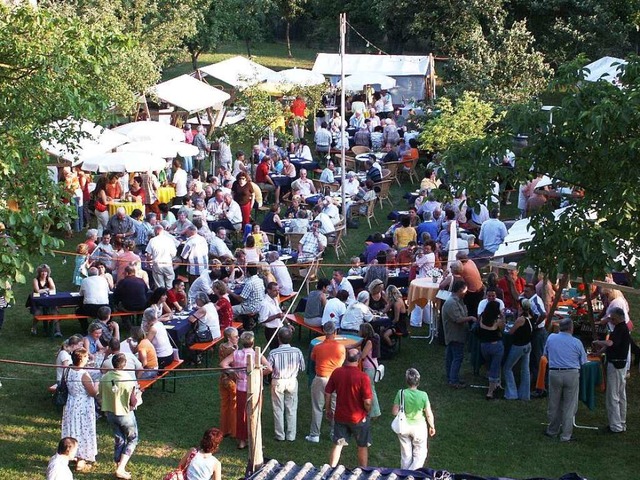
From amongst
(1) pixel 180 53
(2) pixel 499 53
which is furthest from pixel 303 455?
(1) pixel 180 53

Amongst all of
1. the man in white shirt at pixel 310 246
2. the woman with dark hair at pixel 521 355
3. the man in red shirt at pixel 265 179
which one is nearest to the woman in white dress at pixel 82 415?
the woman with dark hair at pixel 521 355

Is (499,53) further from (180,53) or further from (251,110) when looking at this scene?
(180,53)

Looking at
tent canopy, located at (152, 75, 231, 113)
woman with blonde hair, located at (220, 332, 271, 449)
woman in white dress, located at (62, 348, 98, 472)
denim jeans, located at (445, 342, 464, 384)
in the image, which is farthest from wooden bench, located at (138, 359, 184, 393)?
tent canopy, located at (152, 75, 231, 113)

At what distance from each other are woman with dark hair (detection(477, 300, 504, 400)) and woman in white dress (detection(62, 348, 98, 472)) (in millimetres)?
4942

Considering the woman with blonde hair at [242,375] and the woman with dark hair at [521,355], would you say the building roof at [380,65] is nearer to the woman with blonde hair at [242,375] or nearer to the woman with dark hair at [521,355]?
the woman with dark hair at [521,355]

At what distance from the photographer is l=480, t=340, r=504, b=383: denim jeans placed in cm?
1377

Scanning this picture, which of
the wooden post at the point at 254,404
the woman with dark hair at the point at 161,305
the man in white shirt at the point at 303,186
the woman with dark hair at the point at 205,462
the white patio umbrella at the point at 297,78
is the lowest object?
the man in white shirt at the point at 303,186

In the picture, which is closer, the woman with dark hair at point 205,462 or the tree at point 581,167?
the woman with dark hair at point 205,462

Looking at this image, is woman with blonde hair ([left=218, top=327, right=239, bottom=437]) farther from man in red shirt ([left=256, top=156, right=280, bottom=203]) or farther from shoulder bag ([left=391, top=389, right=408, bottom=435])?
man in red shirt ([left=256, top=156, right=280, bottom=203])

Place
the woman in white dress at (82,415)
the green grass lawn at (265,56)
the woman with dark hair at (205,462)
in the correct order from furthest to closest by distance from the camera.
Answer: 1. the green grass lawn at (265,56)
2. the woman in white dress at (82,415)
3. the woman with dark hair at (205,462)

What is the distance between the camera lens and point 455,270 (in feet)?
50.3

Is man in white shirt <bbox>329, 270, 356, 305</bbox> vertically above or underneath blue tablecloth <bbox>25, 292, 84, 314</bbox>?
above

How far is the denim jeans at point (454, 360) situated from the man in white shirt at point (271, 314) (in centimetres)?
251

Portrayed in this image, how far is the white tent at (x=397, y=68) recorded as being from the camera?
34.9 meters
